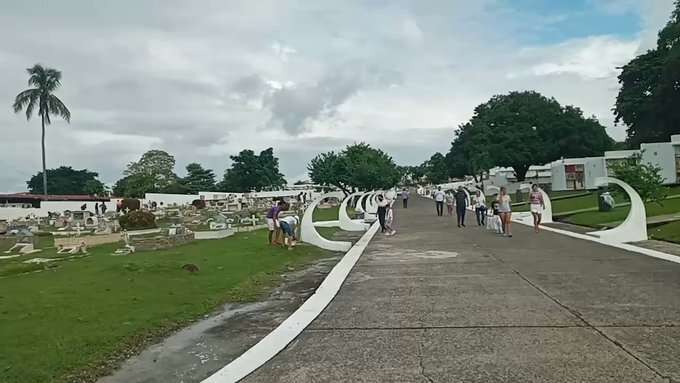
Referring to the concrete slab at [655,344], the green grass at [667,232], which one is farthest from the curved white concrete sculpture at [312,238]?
the concrete slab at [655,344]

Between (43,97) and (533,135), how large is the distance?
48.4 m

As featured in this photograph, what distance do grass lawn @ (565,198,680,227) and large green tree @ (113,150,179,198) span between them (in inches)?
2320

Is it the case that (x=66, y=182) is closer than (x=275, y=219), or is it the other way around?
(x=275, y=219)

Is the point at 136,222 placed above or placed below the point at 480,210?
above

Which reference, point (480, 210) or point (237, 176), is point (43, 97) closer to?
point (237, 176)

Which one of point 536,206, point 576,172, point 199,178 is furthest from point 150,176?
point 536,206

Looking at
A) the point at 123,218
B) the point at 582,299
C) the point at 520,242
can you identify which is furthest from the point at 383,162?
the point at 582,299

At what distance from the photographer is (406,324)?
20.9ft

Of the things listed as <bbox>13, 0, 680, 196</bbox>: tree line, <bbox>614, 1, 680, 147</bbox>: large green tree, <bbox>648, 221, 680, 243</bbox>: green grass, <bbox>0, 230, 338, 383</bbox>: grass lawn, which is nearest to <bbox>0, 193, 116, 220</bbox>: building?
<bbox>13, 0, 680, 196</bbox>: tree line

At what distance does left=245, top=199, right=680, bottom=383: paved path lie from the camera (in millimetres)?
4695

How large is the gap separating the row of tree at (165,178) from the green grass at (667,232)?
60.8 m

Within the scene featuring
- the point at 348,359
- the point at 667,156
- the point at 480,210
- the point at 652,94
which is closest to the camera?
the point at 348,359

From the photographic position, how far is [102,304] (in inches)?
321

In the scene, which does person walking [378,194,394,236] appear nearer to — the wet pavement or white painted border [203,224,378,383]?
white painted border [203,224,378,383]
